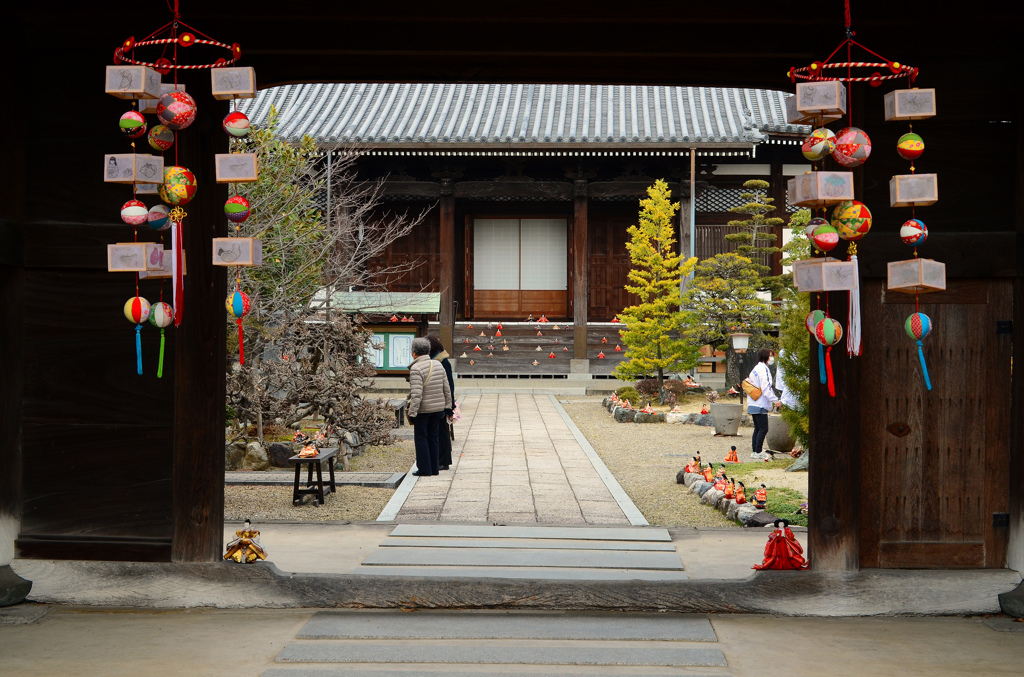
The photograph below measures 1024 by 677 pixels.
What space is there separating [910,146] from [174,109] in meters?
3.93

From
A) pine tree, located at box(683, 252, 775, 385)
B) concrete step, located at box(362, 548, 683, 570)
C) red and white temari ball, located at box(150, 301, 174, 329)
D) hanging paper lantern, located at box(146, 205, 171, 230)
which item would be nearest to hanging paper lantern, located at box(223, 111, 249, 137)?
hanging paper lantern, located at box(146, 205, 171, 230)

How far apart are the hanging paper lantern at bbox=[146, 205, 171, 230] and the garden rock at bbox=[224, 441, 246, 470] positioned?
5.93m

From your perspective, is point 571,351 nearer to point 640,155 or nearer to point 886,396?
point 640,155

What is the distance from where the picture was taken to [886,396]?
17.8 feet

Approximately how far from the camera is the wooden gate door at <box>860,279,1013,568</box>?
5.41m

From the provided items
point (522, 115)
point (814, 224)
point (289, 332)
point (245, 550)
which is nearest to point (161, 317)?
point (245, 550)

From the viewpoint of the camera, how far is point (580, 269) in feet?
70.3

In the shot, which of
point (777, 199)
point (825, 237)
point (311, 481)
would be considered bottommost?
point (311, 481)

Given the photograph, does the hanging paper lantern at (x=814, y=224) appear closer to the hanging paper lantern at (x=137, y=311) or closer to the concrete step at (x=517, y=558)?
the concrete step at (x=517, y=558)

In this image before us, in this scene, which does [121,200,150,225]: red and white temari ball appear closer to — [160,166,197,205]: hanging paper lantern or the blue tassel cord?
[160,166,197,205]: hanging paper lantern

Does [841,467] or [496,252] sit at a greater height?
[496,252]

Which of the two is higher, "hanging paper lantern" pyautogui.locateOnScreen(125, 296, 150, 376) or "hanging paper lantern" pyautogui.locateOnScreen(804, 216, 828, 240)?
"hanging paper lantern" pyautogui.locateOnScreen(804, 216, 828, 240)

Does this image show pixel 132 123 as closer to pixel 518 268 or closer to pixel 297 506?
pixel 297 506

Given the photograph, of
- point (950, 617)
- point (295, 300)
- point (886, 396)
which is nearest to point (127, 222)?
point (886, 396)
